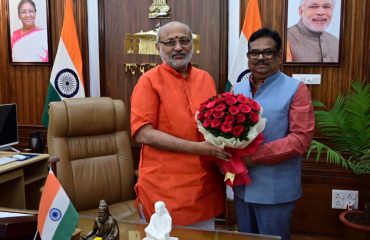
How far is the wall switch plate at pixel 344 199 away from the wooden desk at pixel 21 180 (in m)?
2.20

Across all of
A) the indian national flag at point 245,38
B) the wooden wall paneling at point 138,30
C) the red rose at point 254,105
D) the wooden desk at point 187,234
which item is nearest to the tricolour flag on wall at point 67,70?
the wooden wall paneling at point 138,30

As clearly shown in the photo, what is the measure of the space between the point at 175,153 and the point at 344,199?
1.81 metres

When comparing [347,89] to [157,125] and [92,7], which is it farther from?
[92,7]

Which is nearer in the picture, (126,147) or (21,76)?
(126,147)

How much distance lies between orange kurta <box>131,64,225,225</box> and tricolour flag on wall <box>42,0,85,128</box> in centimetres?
172

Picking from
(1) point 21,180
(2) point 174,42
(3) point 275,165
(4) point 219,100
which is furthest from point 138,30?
(3) point 275,165

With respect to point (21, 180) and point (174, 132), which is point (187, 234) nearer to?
point (174, 132)

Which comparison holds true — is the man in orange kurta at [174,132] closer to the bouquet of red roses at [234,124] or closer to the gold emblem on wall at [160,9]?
the bouquet of red roses at [234,124]

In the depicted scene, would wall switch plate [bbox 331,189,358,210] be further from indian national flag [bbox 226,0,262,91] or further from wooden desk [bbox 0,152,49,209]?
wooden desk [bbox 0,152,49,209]

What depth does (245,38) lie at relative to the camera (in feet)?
9.87

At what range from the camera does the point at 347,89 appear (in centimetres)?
295

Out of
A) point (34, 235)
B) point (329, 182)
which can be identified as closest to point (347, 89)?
point (329, 182)

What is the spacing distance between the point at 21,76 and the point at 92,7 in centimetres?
92

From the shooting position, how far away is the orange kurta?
176 centimetres
